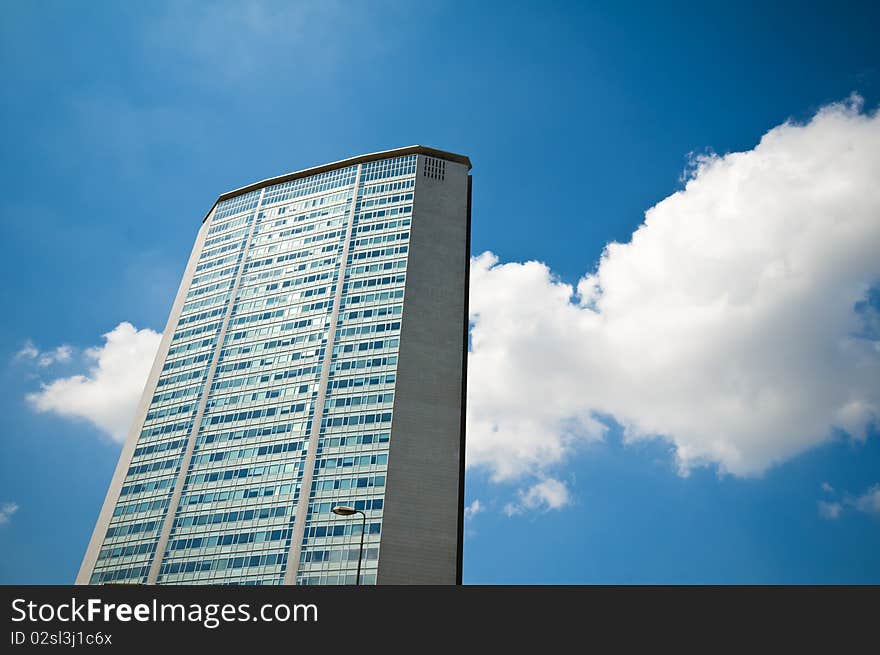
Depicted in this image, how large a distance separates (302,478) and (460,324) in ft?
109

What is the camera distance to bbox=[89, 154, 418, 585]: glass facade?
8119 cm

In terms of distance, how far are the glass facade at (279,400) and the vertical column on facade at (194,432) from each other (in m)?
0.26

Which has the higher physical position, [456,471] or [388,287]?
[388,287]

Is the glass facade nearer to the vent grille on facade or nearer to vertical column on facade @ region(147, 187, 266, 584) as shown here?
vertical column on facade @ region(147, 187, 266, 584)

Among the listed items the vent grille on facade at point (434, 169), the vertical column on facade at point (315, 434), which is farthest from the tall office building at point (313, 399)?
the vent grille on facade at point (434, 169)

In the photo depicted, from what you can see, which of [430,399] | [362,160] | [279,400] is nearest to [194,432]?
[279,400]

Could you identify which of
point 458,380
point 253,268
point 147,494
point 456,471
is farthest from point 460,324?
point 147,494

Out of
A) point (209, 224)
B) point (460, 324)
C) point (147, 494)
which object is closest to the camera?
point (147, 494)

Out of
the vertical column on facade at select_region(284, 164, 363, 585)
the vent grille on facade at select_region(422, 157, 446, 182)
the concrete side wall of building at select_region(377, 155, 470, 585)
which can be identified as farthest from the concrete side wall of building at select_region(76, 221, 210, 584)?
the vent grille on facade at select_region(422, 157, 446, 182)

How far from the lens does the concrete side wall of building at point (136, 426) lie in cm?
8994

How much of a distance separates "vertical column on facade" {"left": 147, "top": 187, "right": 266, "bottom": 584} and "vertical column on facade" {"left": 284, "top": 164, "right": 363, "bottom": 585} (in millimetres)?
19457

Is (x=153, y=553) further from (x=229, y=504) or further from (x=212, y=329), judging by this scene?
(x=212, y=329)
